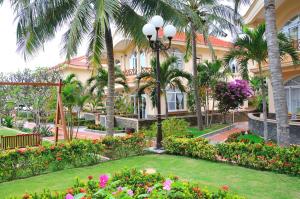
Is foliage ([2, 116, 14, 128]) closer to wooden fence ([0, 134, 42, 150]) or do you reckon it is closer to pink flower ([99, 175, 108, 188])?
wooden fence ([0, 134, 42, 150])

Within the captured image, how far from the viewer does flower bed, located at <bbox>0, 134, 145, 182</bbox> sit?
28.7 ft

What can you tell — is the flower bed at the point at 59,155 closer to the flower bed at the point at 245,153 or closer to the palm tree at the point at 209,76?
the flower bed at the point at 245,153

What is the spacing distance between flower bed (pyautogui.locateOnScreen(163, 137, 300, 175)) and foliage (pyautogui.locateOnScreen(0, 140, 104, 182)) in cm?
A: 275

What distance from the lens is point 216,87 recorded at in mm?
20484

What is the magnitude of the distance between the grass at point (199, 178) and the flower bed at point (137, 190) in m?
2.36

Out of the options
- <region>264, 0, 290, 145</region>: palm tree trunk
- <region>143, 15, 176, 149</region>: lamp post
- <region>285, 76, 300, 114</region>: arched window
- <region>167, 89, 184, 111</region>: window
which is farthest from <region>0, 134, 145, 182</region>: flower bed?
Answer: <region>167, 89, 184, 111</region>: window

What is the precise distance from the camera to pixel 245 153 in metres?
9.01

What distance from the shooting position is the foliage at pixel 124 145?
427 inches

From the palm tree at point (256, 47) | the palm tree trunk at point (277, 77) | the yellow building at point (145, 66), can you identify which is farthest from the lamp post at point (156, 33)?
the yellow building at point (145, 66)

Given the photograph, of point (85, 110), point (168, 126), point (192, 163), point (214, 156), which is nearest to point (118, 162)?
point (192, 163)

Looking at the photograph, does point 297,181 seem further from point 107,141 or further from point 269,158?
point 107,141

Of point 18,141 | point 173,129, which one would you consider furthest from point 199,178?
point 18,141

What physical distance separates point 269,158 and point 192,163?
2.31 m

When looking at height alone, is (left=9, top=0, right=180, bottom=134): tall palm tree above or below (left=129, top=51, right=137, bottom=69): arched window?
below
